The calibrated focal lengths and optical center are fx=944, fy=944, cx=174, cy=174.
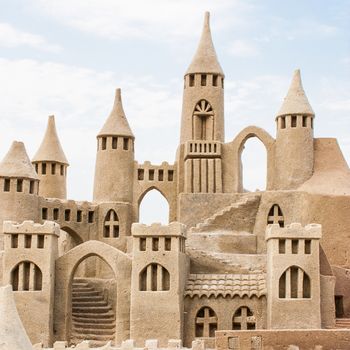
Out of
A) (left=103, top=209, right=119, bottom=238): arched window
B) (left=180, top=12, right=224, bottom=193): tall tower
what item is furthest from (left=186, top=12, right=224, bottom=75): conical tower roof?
(left=103, top=209, right=119, bottom=238): arched window

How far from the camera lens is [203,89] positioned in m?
59.3

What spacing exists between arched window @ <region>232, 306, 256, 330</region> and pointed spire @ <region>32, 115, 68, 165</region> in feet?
66.6

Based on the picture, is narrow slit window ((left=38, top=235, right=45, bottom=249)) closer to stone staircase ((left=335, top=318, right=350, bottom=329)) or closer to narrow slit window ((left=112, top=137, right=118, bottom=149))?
narrow slit window ((left=112, top=137, right=118, bottom=149))

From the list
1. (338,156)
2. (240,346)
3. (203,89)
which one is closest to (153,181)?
(203,89)

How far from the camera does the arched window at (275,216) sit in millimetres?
54656

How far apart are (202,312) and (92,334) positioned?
234 inches

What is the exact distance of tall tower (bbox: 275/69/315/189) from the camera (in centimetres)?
5590

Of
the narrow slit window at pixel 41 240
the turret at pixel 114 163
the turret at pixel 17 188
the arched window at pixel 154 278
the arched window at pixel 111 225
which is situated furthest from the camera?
the turret at pixel 114 163

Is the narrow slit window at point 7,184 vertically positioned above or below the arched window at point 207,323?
above

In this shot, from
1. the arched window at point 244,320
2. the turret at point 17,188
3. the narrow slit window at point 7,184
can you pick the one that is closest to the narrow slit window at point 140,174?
the turret at point 17,188

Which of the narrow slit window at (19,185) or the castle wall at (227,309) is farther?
the narrow slit window at (19,185)

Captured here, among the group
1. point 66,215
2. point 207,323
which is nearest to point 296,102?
point 66,215

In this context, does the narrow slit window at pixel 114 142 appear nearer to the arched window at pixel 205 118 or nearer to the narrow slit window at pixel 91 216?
the narrow slit window at pixel 91 216

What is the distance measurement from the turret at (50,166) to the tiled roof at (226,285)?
16.7 meters
